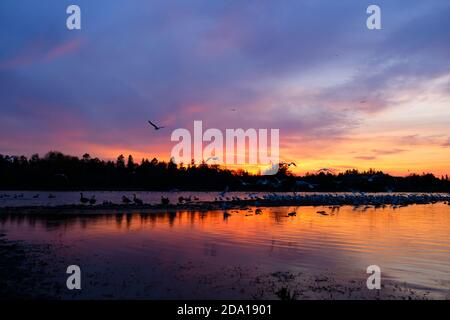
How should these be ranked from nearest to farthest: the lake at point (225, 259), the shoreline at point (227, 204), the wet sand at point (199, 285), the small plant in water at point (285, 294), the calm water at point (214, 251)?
1. the small plant in water at point (285, 294)
2. the wet sand at point (199, 285)
3. the lake at point (225, 259)
4. the calm water at point (214, 251)
5. the shoreline at point (227, 204)

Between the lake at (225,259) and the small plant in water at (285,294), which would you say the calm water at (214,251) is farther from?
the small plant in water at (285,294)

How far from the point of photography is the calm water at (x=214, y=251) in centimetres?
1205

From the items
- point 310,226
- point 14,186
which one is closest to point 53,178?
point 14,186

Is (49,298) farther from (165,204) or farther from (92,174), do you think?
(92,174)

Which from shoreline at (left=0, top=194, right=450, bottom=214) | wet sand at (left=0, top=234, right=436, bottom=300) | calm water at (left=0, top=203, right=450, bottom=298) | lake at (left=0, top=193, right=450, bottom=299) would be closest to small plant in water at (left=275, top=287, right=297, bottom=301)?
wet sand at (left=0, top=234, right=436, bottom=300)

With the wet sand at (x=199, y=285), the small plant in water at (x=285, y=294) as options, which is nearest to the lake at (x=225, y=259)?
the wet sand at (x=199, y=285)

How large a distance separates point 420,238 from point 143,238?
14756mm

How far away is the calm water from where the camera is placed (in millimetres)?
12055

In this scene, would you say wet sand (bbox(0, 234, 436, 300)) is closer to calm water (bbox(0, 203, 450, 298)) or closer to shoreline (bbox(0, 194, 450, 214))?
calm water (bbox(0, 203, 450, 298))

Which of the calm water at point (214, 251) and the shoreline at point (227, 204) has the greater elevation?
the shoreline at point (227, 204)

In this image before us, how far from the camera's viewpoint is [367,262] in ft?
49.9

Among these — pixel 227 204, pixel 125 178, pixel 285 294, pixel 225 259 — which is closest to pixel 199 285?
pixel 285 294

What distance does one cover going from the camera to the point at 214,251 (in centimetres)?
1709

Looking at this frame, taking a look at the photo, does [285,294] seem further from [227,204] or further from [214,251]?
[227,204]
